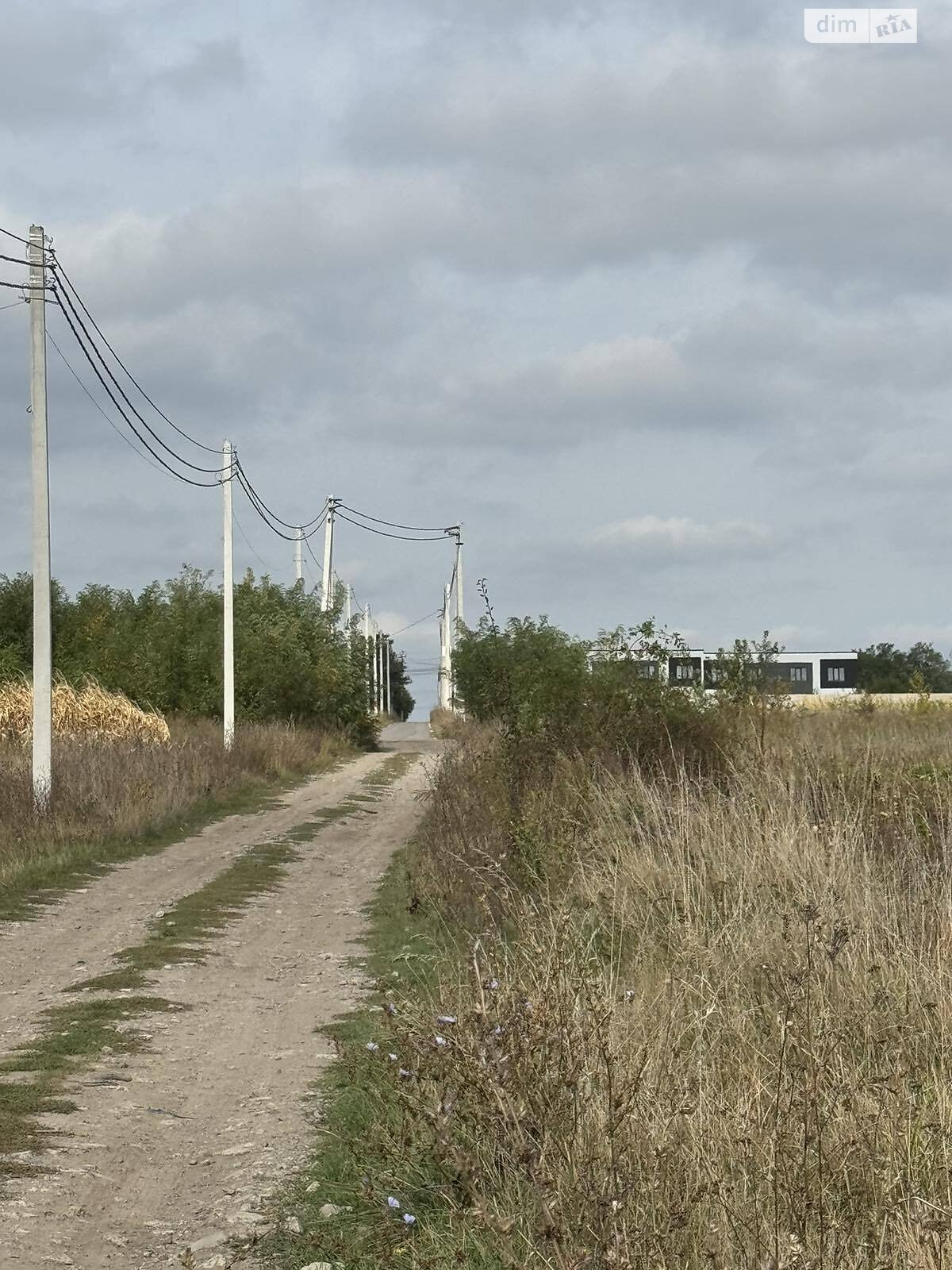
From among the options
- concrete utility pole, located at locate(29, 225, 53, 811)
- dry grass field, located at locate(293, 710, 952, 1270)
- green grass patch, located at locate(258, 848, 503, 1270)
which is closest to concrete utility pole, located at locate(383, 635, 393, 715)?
concrete utility pole, located at locate(29, 225, 53, 811)

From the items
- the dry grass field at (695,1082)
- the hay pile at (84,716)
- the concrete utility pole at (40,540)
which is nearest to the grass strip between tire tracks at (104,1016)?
the dry grass field at (695,1082)

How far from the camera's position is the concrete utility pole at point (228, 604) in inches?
1185

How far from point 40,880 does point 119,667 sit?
24.5 m

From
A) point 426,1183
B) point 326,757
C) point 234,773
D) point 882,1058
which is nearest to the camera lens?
point 426,1183

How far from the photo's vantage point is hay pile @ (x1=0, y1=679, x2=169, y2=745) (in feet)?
83.4

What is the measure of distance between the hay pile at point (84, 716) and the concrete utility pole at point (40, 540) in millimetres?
5610

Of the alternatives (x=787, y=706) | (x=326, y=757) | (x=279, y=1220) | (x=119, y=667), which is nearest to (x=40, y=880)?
(x=787, y=706)

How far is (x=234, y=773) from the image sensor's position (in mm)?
26844

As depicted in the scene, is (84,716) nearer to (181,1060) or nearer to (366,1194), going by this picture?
(181,1060)

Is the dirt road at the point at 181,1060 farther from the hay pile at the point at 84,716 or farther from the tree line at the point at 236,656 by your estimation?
the tree line at the point at 236,656

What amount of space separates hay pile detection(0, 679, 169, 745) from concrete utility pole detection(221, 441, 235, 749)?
1.56 m

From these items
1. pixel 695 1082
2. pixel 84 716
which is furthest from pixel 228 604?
pixel 695 1082

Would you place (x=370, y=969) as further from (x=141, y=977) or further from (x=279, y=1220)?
(x=279, y=1220)

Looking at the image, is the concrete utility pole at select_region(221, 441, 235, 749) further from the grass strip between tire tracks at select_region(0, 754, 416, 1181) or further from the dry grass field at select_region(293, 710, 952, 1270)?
the dry grass field at select_region(293, 710, 952, 1270)
